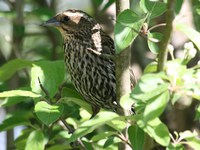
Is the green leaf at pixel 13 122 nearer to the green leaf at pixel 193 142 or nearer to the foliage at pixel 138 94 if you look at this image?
the foliage at pixel 138 94

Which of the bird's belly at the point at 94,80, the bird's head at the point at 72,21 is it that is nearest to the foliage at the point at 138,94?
the bird's belly at the point at 94,80

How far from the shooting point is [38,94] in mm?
2938

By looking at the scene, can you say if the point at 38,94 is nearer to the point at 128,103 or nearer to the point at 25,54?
the point at 128,103

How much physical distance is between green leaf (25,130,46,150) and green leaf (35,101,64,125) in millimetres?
159

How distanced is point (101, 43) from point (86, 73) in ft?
0.65

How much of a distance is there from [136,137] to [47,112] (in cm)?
41

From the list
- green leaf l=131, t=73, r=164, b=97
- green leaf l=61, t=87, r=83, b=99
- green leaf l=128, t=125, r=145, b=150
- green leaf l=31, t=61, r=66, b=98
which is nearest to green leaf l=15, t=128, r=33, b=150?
green leaf l=61, t=87, r=83, b=99

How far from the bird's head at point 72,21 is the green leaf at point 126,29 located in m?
1.69

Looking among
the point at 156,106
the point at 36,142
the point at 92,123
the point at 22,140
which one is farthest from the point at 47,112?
the point at 22,140

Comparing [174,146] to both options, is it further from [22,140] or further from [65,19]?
[65,19]

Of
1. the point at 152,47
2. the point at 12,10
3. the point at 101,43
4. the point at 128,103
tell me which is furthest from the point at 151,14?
the point at 12,10

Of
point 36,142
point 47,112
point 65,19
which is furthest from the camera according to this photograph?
point 65,19

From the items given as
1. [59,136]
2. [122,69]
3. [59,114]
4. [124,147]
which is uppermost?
[122,69]

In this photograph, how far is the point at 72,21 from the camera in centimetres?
431
